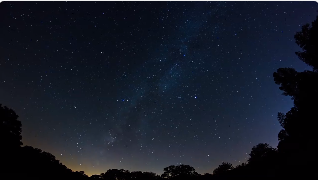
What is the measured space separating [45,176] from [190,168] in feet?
173

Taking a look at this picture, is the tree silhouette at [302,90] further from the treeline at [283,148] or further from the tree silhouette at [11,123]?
the tree silhouette at [11,123]

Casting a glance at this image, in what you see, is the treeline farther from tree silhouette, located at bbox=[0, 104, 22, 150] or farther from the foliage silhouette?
the foliage silhouette

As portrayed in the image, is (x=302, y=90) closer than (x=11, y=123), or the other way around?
(x=302, y=90)

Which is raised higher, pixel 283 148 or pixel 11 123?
pixel 11 123

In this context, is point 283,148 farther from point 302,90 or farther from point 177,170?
point 177,170

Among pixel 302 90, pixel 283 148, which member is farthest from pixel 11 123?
pixel 302 90

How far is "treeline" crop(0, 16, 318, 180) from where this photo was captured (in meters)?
8.02

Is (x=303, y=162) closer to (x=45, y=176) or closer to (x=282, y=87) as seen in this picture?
(x=45, y=176)

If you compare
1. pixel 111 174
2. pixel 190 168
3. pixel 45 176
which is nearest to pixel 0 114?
pixel 45 176

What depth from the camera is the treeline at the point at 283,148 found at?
26.3 feet

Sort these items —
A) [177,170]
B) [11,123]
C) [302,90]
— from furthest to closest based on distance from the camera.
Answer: [177,170] → [11,123] → [302,90]

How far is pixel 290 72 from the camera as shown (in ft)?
75.7

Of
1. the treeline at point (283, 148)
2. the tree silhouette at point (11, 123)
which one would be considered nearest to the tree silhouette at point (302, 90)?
the treeline at point (283, 148)

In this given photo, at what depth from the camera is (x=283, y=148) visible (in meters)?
16.5
